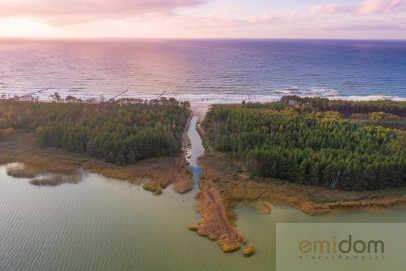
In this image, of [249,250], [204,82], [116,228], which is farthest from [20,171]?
[204,82]

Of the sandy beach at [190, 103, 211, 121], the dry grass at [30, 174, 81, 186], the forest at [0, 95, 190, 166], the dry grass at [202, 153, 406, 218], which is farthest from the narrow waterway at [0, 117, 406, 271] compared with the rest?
the sandy beach at [190, 103, 211, 121]

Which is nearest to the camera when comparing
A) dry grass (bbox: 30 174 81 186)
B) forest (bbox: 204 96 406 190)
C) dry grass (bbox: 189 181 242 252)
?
dry grass (bbox: 189 181 242 252)

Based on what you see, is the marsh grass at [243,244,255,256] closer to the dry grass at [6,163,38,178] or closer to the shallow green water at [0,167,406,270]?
the shallow green water at [0,167,406,270]

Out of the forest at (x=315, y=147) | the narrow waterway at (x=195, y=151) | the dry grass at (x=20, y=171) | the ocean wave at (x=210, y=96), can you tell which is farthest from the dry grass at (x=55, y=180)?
the ocean wave at (x=210, y=96)

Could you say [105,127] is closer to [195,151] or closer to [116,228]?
[195,151]

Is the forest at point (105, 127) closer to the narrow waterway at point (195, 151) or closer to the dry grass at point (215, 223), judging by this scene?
the narrow waterway at point (195, 151)
